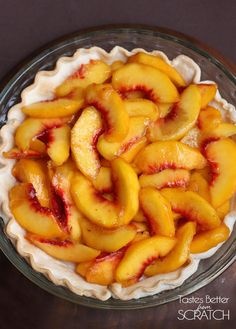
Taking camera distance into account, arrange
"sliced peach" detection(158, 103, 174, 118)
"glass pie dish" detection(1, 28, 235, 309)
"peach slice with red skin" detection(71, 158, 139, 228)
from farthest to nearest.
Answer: "glass pie dish" detection(1, 28, 235, 309) → "sliced peach" detection(158, 103, 174, 118) → "peach slice with red skin" detection(71, 158, 139, 228)

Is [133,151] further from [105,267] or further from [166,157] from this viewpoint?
[105,267]

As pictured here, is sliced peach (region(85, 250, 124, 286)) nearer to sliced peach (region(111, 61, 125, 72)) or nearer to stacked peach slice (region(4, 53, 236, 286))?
stacked peach slice (region(4, 53, 236, 286))

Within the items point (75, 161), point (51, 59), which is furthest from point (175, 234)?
point (51, 59)

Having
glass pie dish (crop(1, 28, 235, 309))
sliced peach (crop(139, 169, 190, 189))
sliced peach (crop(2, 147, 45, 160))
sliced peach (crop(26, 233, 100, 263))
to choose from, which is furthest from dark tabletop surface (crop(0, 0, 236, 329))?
sliced peach (crop(139, 169, 190, 189))

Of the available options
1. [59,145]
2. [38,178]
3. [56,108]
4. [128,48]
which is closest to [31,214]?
[38,178]

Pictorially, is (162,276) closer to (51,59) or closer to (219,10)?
(51,59)
